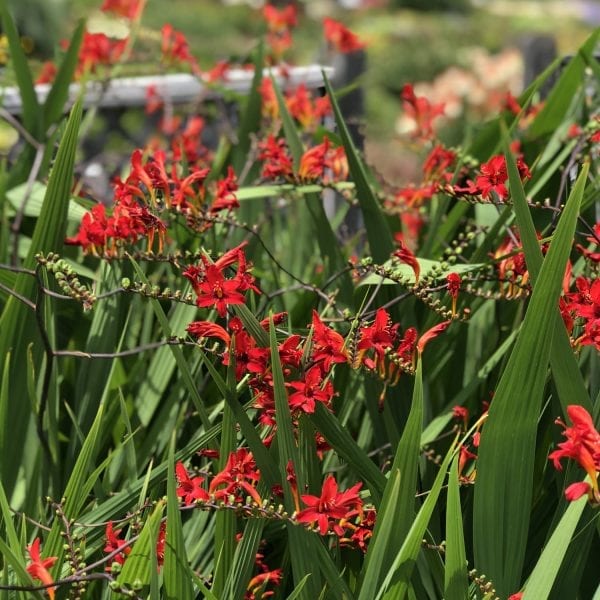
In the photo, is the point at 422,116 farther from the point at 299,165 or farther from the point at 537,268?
the point at 537,268

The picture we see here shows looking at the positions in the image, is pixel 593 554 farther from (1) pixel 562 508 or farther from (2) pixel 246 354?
(2) pixel 246 354

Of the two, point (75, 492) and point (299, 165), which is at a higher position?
point (299, 165)

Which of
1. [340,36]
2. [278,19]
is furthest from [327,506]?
[278,19]

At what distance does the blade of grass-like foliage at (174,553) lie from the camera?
1116 millimetres

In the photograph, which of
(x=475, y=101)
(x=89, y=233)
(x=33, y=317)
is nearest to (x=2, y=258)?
(x=33, y=317)

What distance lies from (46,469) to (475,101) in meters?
8.71

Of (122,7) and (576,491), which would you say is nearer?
(576,491)

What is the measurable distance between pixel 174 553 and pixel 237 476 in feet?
0.40

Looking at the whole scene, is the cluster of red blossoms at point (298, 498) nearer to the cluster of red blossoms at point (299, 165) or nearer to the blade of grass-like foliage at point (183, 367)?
the blade of grass-like foliage at point (183, 367)

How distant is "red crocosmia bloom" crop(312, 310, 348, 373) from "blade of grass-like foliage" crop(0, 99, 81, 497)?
20.6 inches

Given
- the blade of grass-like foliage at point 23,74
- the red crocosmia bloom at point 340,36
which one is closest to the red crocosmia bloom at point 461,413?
the blade of grass-like foliage at point 23,74

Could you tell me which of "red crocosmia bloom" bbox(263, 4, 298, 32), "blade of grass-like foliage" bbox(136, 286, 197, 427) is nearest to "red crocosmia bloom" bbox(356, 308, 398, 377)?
"blade of grass-like foliage" bbox(136, 286, 197, 427)

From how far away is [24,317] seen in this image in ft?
5.22

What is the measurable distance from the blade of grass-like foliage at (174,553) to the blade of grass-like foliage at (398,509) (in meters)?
0.20
